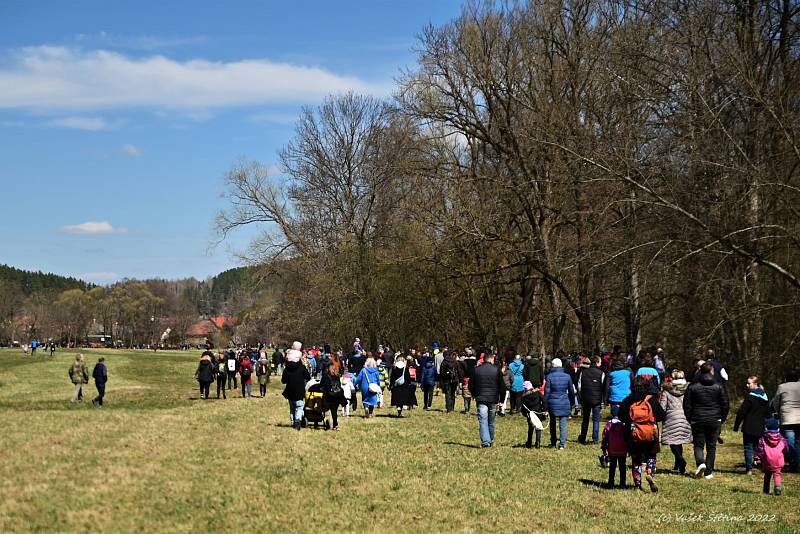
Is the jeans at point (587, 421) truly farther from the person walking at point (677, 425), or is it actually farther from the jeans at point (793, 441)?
the jeans at point (793, 441)

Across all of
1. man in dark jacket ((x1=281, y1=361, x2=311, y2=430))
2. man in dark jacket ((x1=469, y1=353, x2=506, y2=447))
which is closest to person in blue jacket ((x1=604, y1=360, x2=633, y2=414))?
man in dark jacket ((x1=469, y1=353, x2=506, y2=447))

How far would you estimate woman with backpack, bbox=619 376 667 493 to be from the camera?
13609 mm

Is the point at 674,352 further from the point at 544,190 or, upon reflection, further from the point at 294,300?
the point at 294,300

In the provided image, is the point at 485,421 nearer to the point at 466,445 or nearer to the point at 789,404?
the point at 466,445

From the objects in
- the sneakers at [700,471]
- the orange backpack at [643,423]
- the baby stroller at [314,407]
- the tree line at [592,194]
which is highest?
the tree line at [592,194]

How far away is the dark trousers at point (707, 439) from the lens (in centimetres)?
1571

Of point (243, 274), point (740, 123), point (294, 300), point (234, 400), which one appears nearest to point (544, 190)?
point (740, 123)

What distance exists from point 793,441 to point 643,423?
4651mm

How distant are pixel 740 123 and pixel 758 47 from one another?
279cm

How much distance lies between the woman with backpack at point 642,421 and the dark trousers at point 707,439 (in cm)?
212

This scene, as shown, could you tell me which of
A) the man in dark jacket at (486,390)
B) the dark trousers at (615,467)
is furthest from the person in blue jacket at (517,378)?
the dark trousers at (615,467)

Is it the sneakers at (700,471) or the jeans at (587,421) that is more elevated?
the jeans at (587,421)

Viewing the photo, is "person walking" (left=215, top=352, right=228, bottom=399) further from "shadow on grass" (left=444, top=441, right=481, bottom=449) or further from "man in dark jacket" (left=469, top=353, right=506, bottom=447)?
"man in dark jacket" (left=469, top=353, right=506, bottom=447)

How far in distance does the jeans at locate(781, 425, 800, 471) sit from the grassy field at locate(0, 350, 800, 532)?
471 millimetres
